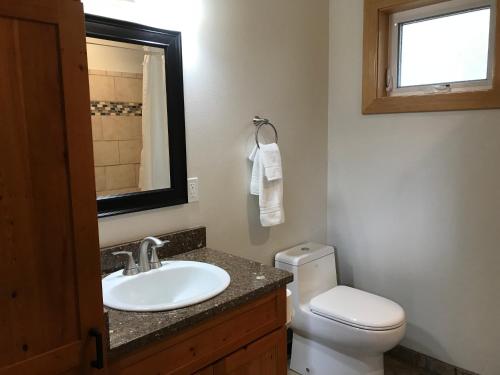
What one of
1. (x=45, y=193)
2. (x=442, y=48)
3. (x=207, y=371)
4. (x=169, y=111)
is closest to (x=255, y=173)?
(x=169, y=111)

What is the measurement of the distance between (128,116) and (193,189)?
1.44 feet

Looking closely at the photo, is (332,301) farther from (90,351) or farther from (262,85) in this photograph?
(90,351)

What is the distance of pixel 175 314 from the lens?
1.20 m

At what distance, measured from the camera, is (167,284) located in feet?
5.22

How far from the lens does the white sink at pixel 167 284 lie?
4.67ft

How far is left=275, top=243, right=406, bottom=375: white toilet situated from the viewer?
1.91 m

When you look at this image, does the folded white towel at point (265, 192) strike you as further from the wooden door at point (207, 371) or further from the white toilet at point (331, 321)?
the wooden door at point (207, 371)

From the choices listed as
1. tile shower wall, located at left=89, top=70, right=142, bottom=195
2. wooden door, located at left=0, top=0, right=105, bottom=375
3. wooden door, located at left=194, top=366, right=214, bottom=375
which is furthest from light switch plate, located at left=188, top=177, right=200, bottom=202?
wooden door, located at left=0, top=0, right=105, bottom=375

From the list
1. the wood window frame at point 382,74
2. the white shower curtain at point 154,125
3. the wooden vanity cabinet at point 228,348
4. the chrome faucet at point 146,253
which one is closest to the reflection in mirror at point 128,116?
the white shower curtain at point 154,125

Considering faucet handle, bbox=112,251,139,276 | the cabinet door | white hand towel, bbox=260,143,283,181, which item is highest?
white hand towel, bbox=260,143,283,181

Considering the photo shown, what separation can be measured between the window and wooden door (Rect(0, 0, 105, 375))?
6.27 feet

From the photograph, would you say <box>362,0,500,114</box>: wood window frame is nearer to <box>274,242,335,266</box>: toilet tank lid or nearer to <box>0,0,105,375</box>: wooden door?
<box>274,242,335,266</box>: toilet tank lid

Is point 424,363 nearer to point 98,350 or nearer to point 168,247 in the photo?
point 168,247

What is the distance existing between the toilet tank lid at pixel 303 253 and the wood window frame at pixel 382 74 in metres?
0.84
